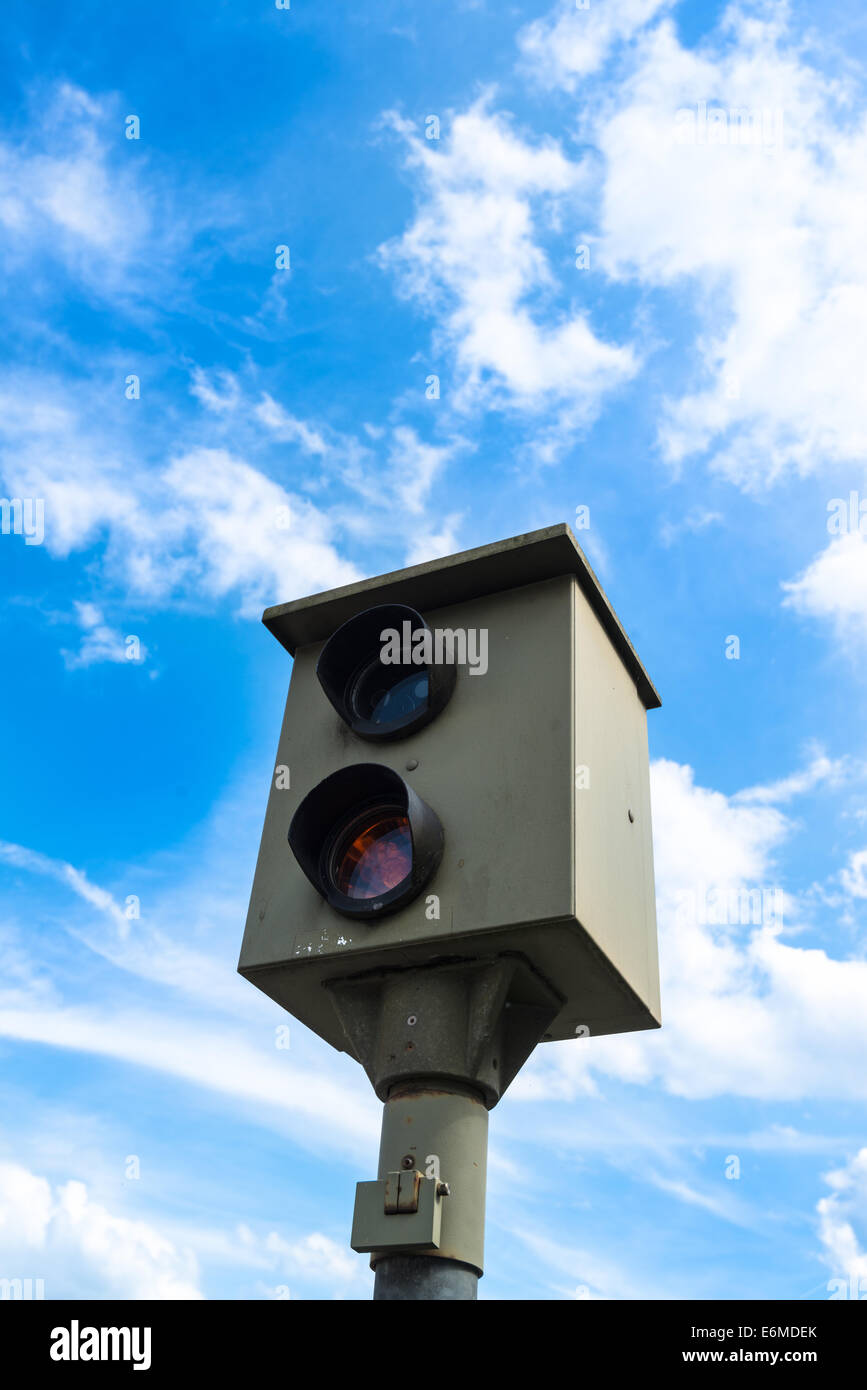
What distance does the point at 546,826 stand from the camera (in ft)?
16.9

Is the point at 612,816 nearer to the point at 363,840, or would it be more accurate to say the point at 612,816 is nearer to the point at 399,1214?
the point at 363,840

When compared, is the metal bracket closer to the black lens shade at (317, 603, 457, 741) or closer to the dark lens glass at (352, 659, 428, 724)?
the black lens shade at (317, 603, 457, 741)

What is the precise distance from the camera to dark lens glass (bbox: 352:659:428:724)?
6141mm

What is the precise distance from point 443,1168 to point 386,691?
262 centimetres

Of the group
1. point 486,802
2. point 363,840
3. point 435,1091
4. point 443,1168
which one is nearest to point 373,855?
point 363,840

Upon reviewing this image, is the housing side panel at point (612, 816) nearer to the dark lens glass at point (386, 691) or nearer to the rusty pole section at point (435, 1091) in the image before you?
the rusty pole section at point (435, 1091)

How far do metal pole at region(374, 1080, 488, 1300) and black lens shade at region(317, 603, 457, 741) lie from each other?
1.89 meters

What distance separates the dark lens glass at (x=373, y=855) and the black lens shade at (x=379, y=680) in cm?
51

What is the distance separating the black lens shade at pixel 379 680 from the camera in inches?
231

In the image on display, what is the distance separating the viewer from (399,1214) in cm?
461

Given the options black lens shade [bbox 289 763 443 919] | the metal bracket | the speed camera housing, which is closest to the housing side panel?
the speed camera housing

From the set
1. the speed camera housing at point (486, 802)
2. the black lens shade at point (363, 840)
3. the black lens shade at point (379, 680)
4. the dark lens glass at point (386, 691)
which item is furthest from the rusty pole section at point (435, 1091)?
the dark lens glass at point (386, 691)
